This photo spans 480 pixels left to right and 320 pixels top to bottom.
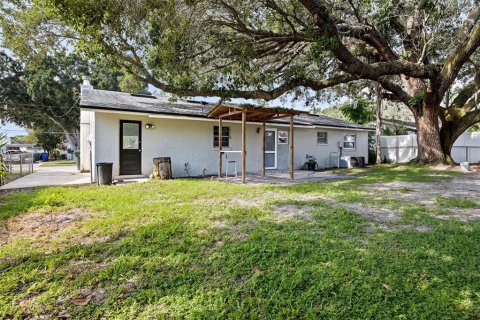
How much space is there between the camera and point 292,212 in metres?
5.52

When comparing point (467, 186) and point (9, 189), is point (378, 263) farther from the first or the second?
point (9, 189)

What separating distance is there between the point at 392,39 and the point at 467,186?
8.03 meters

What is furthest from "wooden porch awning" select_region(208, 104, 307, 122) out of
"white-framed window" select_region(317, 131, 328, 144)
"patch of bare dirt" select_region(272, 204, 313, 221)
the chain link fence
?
the chain link fence

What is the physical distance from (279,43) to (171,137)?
18.6ft

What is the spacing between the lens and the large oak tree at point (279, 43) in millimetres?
6961

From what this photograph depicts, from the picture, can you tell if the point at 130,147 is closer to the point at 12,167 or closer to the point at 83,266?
the point at 83,266

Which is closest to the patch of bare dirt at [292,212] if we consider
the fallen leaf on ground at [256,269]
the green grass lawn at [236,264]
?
the green grass lawn at [236,264]

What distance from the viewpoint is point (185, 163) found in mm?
11891

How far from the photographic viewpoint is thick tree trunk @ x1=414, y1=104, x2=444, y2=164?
1313 cm

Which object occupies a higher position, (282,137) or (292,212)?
(282,137)

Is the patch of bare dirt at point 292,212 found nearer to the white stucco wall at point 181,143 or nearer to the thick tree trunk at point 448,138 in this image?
the white stucco wall at point 181,143

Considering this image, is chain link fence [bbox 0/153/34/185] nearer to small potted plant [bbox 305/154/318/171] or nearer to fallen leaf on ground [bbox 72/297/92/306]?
fallen leaf on ground [bbox 72/297/92/306]

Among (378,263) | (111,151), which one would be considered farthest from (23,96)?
(378,263)

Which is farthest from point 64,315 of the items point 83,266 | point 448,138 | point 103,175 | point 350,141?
point 350,141
